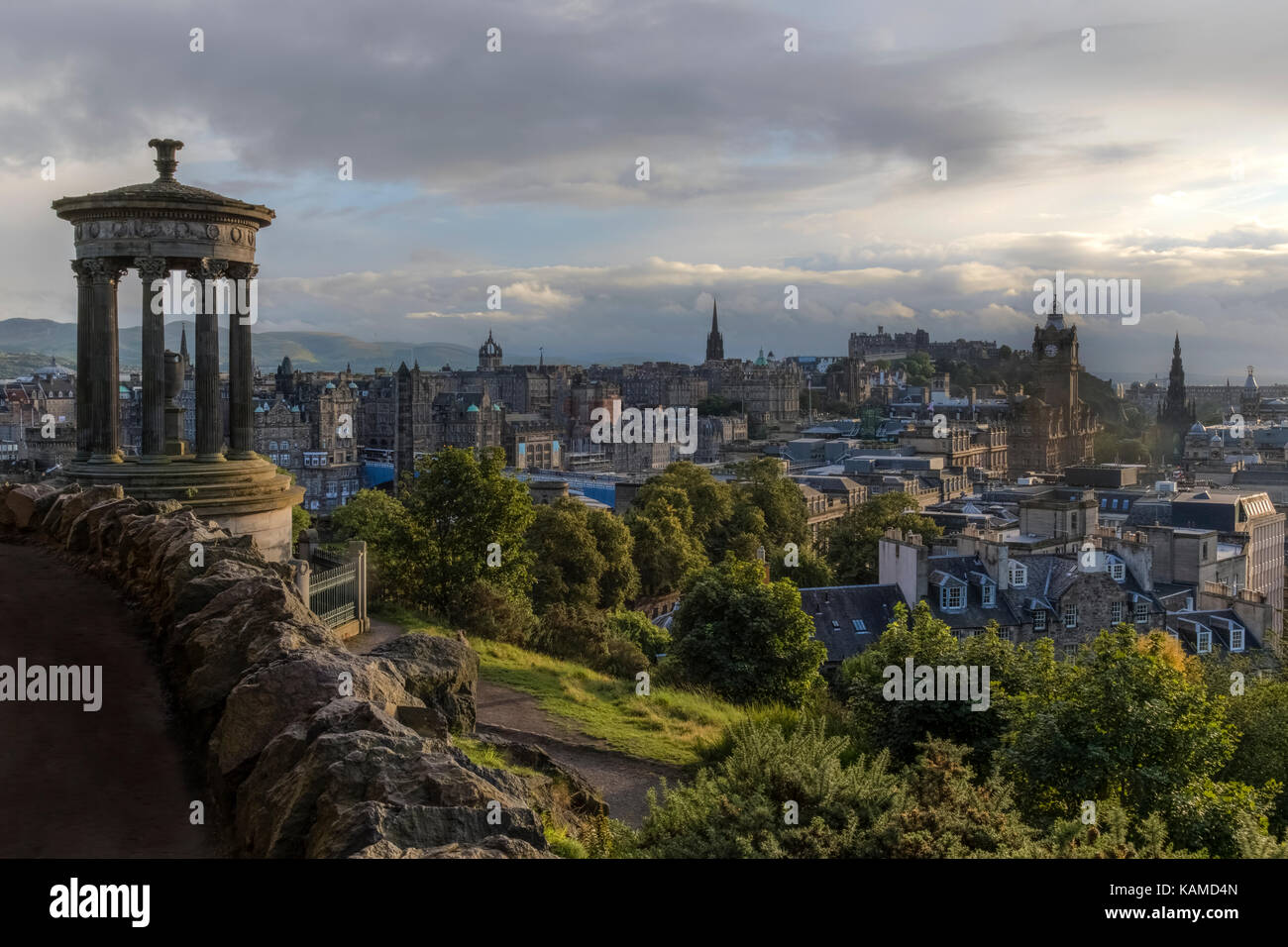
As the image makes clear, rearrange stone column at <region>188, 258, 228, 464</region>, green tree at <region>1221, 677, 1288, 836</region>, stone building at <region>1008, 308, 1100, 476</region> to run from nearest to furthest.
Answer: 1. green tree at <region>1221, 677, 1288, 836</region>
2. stone column at <region>188, 258, 228, 464</region>
3. stone building at <region>1008, 308, 1100, 476</region>

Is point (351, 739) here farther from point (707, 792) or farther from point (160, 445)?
point (160, 445)

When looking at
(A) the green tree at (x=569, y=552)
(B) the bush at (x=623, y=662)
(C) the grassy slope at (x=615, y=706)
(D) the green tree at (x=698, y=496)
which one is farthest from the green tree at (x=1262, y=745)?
(D) the green tree at (x=698, y=496)

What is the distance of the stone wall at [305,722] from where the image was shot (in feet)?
17.5

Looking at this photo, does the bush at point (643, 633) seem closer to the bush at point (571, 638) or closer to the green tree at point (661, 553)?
the bush at point (571, 638)

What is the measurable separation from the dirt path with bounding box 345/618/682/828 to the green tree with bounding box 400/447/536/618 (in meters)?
9.44

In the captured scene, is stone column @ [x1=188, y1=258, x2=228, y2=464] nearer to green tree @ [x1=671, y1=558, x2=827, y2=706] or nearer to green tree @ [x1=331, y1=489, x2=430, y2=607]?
green tree @ [x1=331, y1=489, x2=430, y2=607]

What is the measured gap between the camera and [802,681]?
91.8 ft

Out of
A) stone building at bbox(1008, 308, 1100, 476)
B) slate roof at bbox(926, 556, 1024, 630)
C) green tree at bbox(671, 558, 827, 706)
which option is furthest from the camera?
stone building at bbox(1008, 308, 1100, 476)

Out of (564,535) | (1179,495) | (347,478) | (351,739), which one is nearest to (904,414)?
(347,478)

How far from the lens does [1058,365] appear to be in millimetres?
168375

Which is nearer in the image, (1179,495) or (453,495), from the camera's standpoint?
(453,495)

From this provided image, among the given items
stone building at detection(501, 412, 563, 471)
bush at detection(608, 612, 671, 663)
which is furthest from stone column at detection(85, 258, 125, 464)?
stone building at detection(501, 412, 563, 471)

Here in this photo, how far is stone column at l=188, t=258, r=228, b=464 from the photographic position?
65.9 ft
